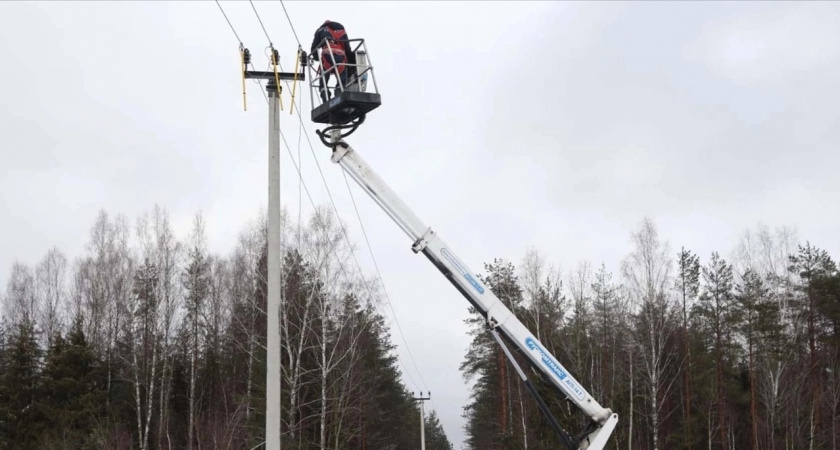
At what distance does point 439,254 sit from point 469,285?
631mm

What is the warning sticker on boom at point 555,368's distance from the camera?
10172mm

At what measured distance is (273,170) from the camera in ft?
32.8

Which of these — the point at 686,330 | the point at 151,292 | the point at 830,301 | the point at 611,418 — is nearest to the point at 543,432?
the point at 686,330

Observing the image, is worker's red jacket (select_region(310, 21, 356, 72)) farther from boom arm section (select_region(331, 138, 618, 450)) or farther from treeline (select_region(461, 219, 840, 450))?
treeline (select_region(461, 219, 840, 450))

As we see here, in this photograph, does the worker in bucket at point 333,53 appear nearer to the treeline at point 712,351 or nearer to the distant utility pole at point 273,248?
the distant utility pole at point 273,248

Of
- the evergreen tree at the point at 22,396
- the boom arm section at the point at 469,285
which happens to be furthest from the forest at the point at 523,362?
the boom arm section at the point at 469,285

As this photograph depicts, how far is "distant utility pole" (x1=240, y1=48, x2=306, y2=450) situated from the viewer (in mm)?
9367

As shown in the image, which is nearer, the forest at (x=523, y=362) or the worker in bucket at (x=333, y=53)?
the worker in bucket at (x=333, y=53)

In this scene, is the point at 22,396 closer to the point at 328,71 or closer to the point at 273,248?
the point at 273,248

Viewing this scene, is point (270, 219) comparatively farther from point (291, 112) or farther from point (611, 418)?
point (611, 418)

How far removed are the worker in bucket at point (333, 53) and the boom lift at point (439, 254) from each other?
10cm

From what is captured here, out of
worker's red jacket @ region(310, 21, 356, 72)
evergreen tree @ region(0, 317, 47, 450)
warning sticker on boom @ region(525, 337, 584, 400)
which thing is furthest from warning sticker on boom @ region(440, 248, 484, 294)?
evergreen tree @ region(0, 317, 47, 450)

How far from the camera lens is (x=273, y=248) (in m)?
9.79

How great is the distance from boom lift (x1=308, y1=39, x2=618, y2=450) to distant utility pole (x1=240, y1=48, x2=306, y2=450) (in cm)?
Answer: 61
